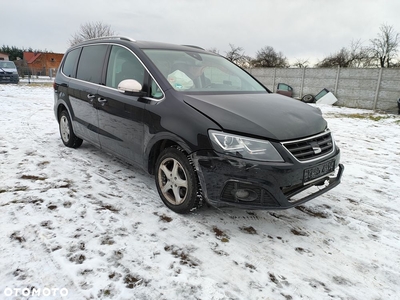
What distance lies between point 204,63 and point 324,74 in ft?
51.3

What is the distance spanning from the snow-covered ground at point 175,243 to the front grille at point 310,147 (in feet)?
2.37

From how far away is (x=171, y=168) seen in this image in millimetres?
2900

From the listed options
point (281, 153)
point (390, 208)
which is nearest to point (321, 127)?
point (281, 153)

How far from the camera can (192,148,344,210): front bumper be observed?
91.6 inches

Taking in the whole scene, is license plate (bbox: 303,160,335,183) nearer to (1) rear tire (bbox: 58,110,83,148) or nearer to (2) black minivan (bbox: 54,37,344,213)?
(2) black minivan (bbox: 54,37,344,213)

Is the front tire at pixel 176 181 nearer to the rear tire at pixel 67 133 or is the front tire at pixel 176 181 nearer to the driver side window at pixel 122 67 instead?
the driver side window at pixel 122 67

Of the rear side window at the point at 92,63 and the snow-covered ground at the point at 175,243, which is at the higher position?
the rear side window at the point at 92,63

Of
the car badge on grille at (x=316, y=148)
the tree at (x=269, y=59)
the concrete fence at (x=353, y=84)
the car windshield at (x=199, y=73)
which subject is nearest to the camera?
the car badge on grille at (x=316, y=148)

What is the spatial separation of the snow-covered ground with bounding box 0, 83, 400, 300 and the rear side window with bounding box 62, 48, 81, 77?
1.76 meters

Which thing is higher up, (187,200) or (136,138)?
(136,138)

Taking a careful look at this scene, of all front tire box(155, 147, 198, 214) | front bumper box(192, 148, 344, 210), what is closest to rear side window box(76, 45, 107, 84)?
front tire box(155, 147, 198, 214)

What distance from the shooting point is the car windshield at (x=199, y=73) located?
3119 millimetres

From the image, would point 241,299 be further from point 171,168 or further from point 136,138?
point 136,138

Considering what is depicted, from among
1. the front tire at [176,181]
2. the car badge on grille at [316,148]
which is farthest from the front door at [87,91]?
the car badge on grille at [316,148]
